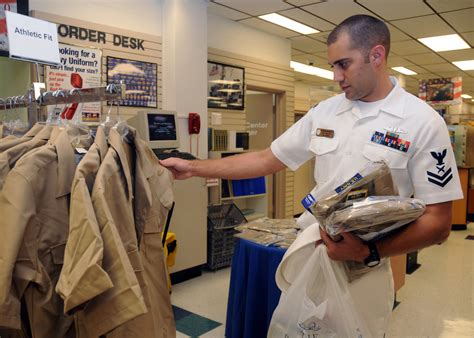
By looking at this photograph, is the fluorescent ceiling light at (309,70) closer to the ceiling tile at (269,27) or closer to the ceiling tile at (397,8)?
the ceiling tile at (269,27)

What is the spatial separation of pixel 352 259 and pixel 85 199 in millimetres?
956

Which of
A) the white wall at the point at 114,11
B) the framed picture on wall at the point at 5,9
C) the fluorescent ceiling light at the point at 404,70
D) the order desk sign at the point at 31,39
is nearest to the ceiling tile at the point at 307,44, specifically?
the fluorescent ceiling light at the point at 404,70

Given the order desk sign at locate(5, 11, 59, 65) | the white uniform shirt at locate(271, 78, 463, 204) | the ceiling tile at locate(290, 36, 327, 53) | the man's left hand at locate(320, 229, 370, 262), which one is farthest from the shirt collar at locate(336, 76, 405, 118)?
the ceiling tile at locate(290, 36, 327, 53)

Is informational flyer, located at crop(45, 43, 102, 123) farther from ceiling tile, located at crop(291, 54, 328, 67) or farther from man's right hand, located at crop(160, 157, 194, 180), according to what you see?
ceiling tile, located at crop(291, 54, 328, 67)

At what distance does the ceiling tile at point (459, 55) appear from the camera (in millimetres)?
7387

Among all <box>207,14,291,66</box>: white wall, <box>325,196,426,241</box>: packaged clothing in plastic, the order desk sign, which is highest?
<box>207,14,291,66</box>: white wall

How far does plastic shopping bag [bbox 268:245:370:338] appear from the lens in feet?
4.78

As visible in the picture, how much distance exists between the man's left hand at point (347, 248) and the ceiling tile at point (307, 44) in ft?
18.2

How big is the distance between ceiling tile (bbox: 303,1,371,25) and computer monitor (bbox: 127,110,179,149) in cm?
248

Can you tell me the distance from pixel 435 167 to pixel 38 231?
142cm

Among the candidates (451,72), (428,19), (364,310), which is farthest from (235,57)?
(451,72)

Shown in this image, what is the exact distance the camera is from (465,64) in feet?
28.4

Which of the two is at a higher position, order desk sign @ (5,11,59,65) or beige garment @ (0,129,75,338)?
order desk sign @ (5,11,59,65)

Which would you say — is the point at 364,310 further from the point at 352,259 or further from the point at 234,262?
the point at 234,262
